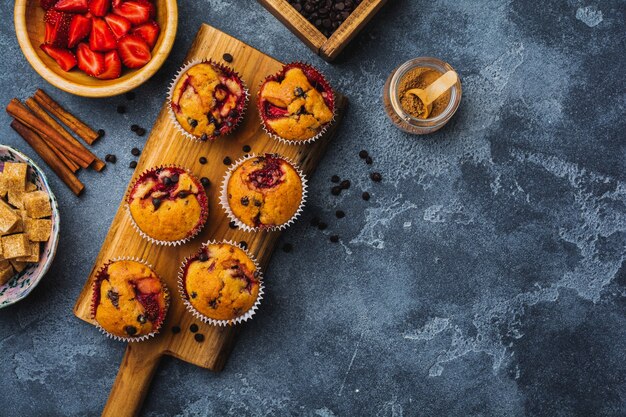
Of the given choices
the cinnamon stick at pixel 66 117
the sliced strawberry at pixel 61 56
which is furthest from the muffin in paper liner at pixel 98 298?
the sliced strawberry at pixel 61 56

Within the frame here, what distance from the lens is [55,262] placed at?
356 cm

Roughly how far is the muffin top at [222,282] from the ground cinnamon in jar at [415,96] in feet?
4.59

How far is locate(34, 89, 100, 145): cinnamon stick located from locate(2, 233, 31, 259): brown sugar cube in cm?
76

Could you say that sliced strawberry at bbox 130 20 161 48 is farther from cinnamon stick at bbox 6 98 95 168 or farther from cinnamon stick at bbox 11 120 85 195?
cinnamon stick at bbox 11 120 85 195

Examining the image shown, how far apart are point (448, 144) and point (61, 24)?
2.57m

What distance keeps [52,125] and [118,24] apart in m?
0.81

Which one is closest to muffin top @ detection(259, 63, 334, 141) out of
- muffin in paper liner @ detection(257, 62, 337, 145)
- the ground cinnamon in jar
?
muffin in paper liner @ detection(257, 62, 337, 145)

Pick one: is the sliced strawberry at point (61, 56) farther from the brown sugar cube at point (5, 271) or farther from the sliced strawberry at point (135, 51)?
the brown sugar cube at point (5, 271)

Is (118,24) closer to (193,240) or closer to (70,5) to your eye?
(70,5)

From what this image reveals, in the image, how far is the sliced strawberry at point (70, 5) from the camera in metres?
3.26

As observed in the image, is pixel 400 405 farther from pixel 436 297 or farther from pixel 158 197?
pixel 158 197

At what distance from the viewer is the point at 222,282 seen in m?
3.07

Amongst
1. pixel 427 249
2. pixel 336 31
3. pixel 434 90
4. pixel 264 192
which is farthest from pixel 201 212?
pixel 434 90

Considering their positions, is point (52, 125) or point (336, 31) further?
point (52, 125)
